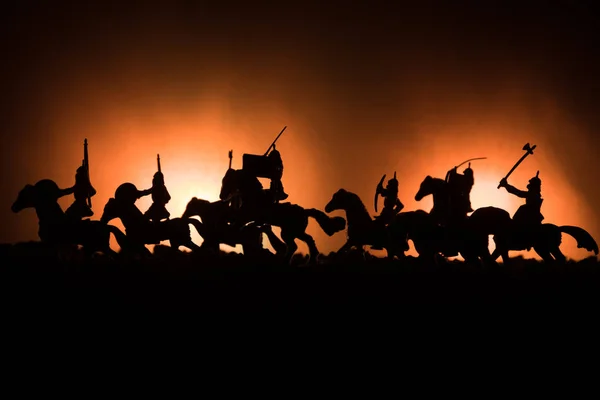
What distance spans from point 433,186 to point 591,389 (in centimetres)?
441

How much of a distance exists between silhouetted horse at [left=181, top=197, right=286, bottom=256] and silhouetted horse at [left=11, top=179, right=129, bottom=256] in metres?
1.28

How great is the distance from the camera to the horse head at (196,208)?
41.5 feet

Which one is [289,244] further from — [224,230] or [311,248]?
[224,230]

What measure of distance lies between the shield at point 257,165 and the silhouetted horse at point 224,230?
602mm

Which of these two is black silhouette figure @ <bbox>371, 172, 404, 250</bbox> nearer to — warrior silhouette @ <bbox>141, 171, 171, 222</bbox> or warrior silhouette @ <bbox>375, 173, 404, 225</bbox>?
warrior silhouette @ <bbox>375, 173, 404, 225</bbox>

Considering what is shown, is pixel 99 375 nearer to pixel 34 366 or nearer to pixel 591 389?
pixel 34 366

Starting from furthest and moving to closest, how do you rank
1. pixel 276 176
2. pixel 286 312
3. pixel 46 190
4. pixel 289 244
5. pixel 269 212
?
pixel 276 176
pixel 289 244
pixel 269 212
pixel 46 190
pixel 286 312

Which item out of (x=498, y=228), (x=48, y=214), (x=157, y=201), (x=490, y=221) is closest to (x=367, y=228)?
(x=490, y=221)

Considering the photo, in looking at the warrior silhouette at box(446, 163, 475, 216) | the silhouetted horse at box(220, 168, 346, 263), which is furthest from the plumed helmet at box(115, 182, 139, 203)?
the warrior silhouette at box(446, 163, 475, 216)

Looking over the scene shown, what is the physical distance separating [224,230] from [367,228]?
76.6 inches

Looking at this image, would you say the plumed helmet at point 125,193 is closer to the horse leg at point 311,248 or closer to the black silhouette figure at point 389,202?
the horse leg at point 311,248

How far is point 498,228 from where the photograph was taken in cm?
1262

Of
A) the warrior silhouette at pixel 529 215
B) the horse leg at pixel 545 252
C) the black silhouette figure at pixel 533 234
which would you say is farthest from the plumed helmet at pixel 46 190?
the horse leg at pixel 545 252

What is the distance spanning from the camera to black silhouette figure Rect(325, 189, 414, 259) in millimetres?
12617
